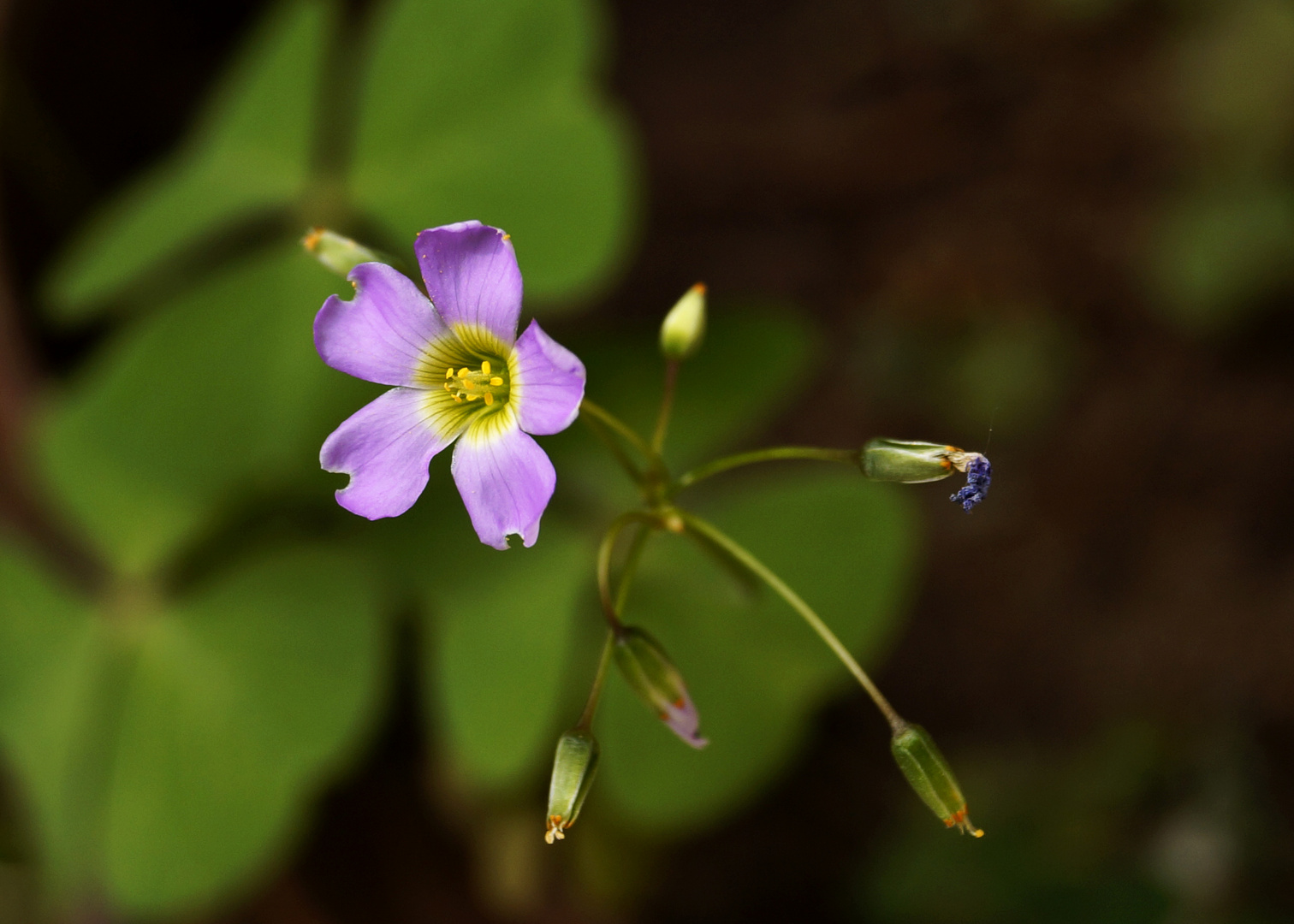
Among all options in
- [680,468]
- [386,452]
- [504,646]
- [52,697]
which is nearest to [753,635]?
[680,468]

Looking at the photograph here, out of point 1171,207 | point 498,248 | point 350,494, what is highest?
point 498,248

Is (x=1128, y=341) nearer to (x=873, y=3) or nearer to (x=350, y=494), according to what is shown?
(x=873, y=3)

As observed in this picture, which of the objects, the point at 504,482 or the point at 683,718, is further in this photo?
the point at 683,718

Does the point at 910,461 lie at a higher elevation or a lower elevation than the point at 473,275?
lower

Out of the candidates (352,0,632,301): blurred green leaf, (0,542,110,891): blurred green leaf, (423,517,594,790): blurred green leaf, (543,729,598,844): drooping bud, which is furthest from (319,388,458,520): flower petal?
(0,542,110,891): blurred green leaf

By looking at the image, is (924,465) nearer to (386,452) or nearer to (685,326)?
(685,326)

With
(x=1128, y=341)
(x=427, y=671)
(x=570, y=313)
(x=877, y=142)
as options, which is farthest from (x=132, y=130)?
(x=1128, y=341)
